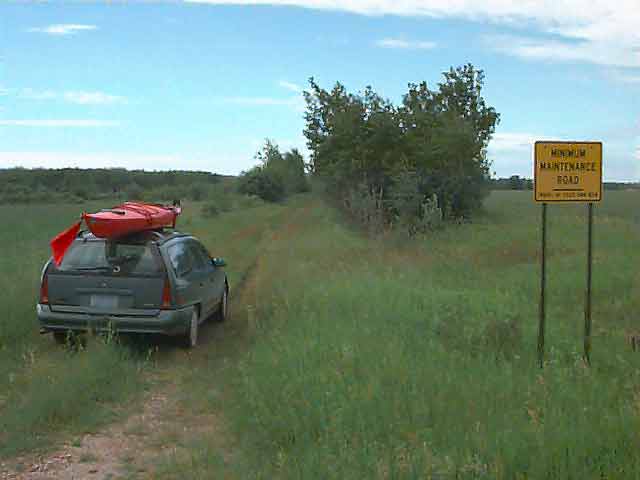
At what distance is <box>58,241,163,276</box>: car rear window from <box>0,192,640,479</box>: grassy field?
0.95m

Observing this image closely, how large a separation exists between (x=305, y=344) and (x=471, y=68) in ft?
108

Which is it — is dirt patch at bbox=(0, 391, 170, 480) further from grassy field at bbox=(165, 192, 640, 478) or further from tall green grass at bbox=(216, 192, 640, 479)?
tall green grass at bbox=(216, 192, 640, 479)

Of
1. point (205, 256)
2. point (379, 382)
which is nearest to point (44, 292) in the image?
point (205, 256)

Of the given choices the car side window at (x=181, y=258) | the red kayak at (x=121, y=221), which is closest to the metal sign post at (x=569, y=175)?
the car side window at (x=181, y=258)

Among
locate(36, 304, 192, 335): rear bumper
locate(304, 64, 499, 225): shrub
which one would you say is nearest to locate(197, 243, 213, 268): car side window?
locate(36, 304, 192, 335): rear bumper

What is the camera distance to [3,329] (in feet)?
31.7

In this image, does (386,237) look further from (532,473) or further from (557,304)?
(532,473)

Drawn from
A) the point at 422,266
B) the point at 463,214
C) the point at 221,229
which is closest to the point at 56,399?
the point at 422,266

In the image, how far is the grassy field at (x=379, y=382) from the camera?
5086mm

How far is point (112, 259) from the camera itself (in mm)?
9500

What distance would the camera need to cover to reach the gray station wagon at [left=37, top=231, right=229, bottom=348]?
30.5ft

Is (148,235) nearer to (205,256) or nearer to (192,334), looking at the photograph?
(192,334)

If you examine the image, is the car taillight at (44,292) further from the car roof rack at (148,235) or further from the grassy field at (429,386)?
the grassy field at (429,386)

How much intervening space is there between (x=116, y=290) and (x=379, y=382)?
159 inches
